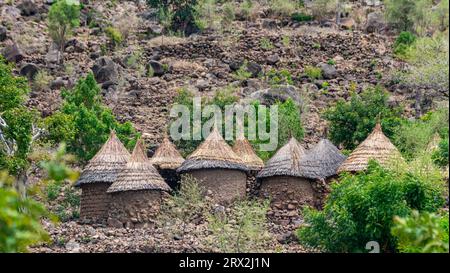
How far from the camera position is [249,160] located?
3494cm

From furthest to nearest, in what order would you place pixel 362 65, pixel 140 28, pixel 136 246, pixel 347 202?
pixel 140 28, pixel 362 65, pixel 136 246, pixel 347 202

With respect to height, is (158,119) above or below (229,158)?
above

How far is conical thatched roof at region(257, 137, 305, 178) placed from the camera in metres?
33.0

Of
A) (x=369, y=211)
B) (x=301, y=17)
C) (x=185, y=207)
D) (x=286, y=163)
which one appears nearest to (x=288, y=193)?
(x=286, y=163)

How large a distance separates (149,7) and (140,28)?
8.84ft

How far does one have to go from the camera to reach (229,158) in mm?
33250

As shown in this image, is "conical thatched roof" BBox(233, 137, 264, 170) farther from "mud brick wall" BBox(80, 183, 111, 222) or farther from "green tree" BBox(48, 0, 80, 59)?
"green tree" BBox(48, 0, 80, 59)

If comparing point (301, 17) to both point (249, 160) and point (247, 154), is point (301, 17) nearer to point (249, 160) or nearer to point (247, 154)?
point (247, 154)

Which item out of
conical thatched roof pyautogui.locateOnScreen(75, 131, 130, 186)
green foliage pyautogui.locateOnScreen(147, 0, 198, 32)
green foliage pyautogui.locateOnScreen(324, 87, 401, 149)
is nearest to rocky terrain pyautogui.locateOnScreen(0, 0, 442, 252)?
green foliage pyautogui.locateOnScreen(147, 0, 198, 32)

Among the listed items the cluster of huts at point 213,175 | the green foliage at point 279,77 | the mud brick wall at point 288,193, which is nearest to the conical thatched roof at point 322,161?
the cluster of huts at point 213,175

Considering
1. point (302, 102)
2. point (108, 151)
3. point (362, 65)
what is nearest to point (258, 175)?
point (108, 151)

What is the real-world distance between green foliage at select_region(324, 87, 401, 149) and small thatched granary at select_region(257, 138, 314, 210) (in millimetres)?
6985

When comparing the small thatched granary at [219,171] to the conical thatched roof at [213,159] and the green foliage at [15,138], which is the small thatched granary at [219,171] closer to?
the conical thatched roof at [213,159]

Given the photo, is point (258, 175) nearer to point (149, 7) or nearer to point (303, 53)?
point (303, 53)
